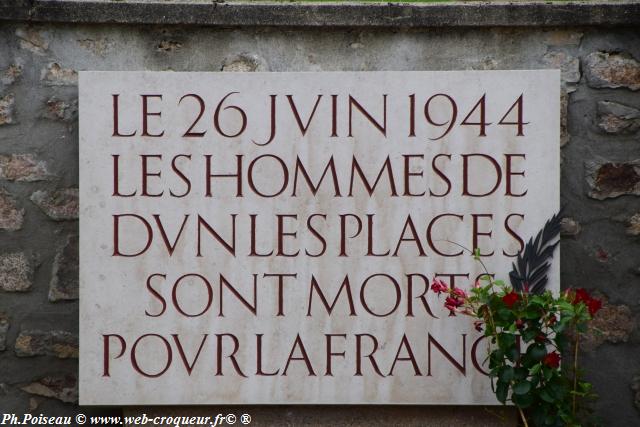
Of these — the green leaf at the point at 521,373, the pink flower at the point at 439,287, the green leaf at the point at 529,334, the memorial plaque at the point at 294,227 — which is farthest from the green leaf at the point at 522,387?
the pink flower at the point at 439,287

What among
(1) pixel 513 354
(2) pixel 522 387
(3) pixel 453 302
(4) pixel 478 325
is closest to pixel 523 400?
(2) pixel 522 387

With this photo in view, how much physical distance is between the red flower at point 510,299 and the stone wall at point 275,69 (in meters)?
0.47

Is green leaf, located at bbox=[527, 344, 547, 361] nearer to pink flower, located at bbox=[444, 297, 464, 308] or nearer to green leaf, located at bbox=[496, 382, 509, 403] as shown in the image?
green leaf, located at bbox=[496, 382, 509, 403]

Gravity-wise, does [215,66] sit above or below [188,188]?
above

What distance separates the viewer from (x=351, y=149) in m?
3.33

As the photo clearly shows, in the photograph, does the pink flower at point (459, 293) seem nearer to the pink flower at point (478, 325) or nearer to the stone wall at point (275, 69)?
the pink flower at point (478, 325)

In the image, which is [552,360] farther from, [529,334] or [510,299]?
[510,299]

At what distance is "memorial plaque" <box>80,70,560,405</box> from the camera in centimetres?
332

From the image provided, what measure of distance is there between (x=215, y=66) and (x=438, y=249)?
1174 millimetres

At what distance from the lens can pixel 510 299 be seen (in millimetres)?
3057

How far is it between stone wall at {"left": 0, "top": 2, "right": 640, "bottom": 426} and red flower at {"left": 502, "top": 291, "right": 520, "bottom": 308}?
0.47 m

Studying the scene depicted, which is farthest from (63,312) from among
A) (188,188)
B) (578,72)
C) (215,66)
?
(578,72)

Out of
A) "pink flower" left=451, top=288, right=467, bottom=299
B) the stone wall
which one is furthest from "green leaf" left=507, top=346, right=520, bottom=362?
the stone wall

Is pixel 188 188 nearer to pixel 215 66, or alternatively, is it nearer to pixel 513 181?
pixel 215 66
